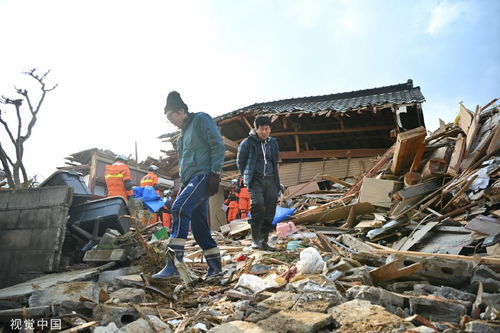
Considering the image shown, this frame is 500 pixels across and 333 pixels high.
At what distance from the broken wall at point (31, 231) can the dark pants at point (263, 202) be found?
2588 mm

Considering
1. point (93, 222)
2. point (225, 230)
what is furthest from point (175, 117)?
point (225, 230)

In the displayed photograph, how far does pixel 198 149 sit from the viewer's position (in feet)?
11.6

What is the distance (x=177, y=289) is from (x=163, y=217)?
23.2 ft

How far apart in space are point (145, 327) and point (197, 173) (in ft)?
5.60

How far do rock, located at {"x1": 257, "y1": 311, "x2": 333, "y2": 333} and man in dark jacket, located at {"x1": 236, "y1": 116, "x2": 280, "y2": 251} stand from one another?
2.71 metres

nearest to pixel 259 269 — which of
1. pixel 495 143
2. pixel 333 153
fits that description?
pixel 495 143

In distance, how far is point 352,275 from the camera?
2670mm

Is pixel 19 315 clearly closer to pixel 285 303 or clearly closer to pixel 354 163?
pixel 285 303

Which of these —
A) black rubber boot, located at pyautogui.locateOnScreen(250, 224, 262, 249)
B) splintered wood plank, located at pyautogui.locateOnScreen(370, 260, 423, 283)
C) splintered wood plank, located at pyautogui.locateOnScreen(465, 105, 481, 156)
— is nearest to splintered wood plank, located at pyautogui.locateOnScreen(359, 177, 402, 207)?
splintered wood plank, located at pyautogui.locateOnScreen(465, 105, 481, 156)

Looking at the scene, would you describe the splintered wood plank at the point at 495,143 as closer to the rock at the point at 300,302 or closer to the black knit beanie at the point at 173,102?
the rock at the point at 300,302

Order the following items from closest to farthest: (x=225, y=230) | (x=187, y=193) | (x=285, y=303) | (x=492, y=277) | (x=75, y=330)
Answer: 1. (x=75, y=330)
2. (x=285, y=303)
3. (x=492, y=277)
4. (x=187, y=193)
5. (x=225, y=230)

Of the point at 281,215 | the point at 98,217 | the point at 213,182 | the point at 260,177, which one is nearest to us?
the point at 213,182

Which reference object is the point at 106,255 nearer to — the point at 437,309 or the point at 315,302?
the point at 315,302

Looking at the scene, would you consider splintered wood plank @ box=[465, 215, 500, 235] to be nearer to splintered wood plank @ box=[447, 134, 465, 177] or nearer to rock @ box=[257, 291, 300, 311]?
splintered wood plank @ box=[447, 134, 465, 177]
